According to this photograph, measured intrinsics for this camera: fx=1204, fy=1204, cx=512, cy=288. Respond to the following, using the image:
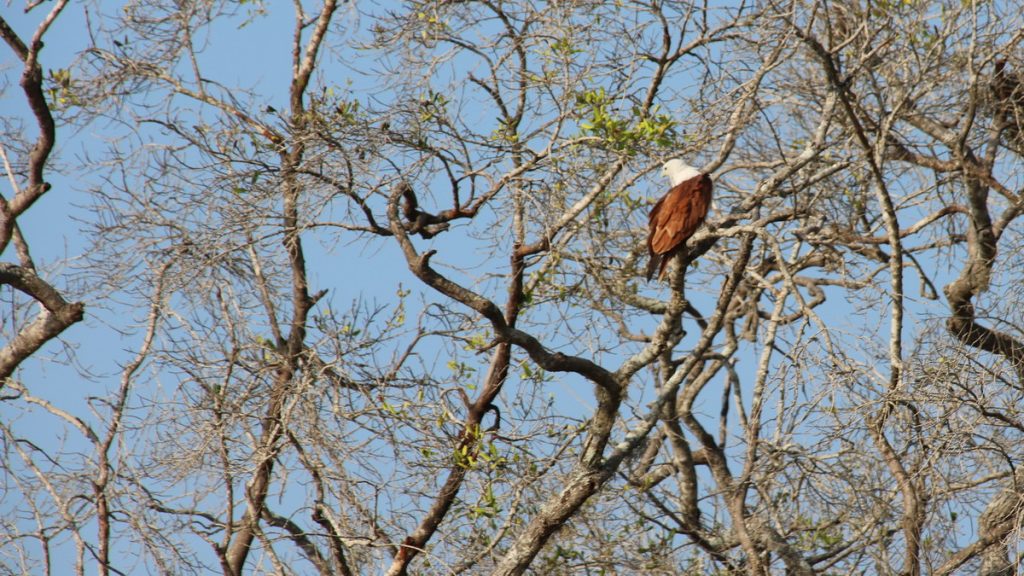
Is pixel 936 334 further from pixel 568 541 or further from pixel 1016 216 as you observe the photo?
pixel 568 541

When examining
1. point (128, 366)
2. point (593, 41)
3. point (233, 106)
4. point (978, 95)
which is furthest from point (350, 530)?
point (978, 95)

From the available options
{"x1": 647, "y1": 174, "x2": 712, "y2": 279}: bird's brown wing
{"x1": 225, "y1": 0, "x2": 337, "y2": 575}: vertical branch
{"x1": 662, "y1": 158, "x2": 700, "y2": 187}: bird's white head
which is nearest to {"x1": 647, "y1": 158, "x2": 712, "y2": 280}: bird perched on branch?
{"x1": 647, "y1": 174, "x2": 712, "y2": 279}: bird's brown wing

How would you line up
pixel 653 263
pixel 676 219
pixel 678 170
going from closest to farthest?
pixel 676 219 < pixel 653 263 < pixel 678 170

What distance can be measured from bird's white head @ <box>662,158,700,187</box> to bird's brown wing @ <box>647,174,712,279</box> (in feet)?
0.79

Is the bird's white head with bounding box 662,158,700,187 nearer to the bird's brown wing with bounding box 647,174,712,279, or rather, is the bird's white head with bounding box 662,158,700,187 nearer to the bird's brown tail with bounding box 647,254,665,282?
the bird's brown wing with bounding box 647,174,712,279

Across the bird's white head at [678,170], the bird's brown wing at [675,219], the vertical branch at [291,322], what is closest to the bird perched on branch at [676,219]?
the bird's brown wing at [675,219]

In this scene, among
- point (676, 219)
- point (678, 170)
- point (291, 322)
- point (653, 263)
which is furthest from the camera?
point (291, 322)

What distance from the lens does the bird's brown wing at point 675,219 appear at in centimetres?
565

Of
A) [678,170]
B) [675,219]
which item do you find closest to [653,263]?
[675,219]

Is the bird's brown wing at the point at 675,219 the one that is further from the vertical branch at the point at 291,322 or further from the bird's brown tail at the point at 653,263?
the vertical branch at the point at 291,322

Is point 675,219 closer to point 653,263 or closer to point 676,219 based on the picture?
point 676,219

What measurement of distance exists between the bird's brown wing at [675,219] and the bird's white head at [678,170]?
24 centimetres

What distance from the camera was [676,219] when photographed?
5680 millimetres

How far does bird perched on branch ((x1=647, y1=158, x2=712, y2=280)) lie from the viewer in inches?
223
